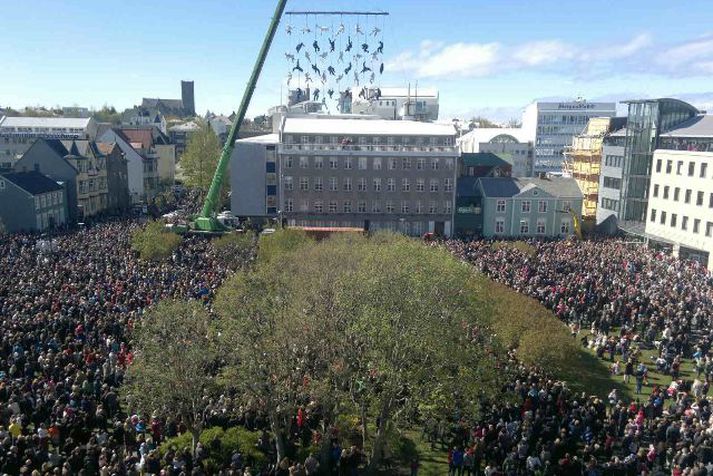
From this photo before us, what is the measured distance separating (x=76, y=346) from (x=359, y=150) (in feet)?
139

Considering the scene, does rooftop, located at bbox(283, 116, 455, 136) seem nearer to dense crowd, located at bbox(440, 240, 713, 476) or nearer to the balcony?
the balcony

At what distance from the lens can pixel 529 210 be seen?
65500mm

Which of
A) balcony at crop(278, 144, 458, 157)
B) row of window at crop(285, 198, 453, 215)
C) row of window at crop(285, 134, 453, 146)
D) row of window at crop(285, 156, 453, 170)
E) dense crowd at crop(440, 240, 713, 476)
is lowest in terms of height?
dense crowd at crop(440, 240, 713, 476)

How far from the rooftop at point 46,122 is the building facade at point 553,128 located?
8432 centimetres

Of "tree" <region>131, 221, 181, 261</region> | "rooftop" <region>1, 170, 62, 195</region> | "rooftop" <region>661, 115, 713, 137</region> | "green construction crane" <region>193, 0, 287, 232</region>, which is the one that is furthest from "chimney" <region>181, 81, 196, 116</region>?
"rooftop" <region>661, 115, 713, 137</region>

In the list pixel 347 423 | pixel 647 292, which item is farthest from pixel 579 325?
pixel 347 423

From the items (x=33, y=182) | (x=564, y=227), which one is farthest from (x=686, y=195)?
(x=33, y=182)

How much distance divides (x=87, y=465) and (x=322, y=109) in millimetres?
99260

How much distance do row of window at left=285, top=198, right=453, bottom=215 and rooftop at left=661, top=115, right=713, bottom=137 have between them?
76.3 ft

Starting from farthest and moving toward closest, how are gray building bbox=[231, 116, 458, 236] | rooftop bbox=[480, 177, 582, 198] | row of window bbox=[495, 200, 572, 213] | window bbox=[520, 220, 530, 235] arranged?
window bbox=[520, 220, 530, 235] → rooftop bbox=[480, 177, 582, 198] → row of window bbox=[495, 200, 572, 213] → gray building bbox=[231, 116, 458, 236]

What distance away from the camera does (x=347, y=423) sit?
69.9 feet

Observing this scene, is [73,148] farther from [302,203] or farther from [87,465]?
[87,465]

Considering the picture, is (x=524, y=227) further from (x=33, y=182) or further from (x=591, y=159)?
(x=33, y=182)

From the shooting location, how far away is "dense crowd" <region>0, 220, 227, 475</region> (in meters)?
18.5
